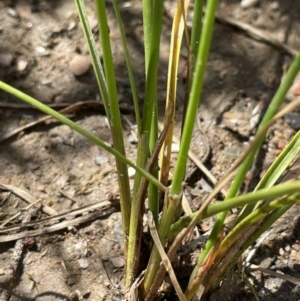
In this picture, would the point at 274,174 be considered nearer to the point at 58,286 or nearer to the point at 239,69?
the point at 58,286

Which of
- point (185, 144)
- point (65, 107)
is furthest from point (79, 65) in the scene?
point (185, 144)

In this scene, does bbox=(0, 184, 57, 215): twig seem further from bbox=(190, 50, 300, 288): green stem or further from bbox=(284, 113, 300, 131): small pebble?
bbox=(284, 113, 300, 131): small pebble

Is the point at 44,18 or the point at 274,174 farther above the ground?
the point at 44,18

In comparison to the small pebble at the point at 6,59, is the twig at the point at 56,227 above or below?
below

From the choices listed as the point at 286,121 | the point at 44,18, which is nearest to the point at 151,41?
the point at 286,121

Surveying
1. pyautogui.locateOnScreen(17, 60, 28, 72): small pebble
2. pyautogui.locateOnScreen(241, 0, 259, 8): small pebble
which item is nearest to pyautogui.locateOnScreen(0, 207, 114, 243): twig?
pyautogui.locateOnScreen(17, 60, 28, 72): small pebble

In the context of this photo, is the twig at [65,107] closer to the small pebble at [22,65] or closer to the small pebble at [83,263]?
the small pebble at [22,65]

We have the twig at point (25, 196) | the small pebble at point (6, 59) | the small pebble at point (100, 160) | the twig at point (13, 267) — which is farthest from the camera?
the small pebble at point (6, 59)

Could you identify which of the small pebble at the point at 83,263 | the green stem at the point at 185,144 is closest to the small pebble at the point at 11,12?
the small pebble at the point at 83,263
